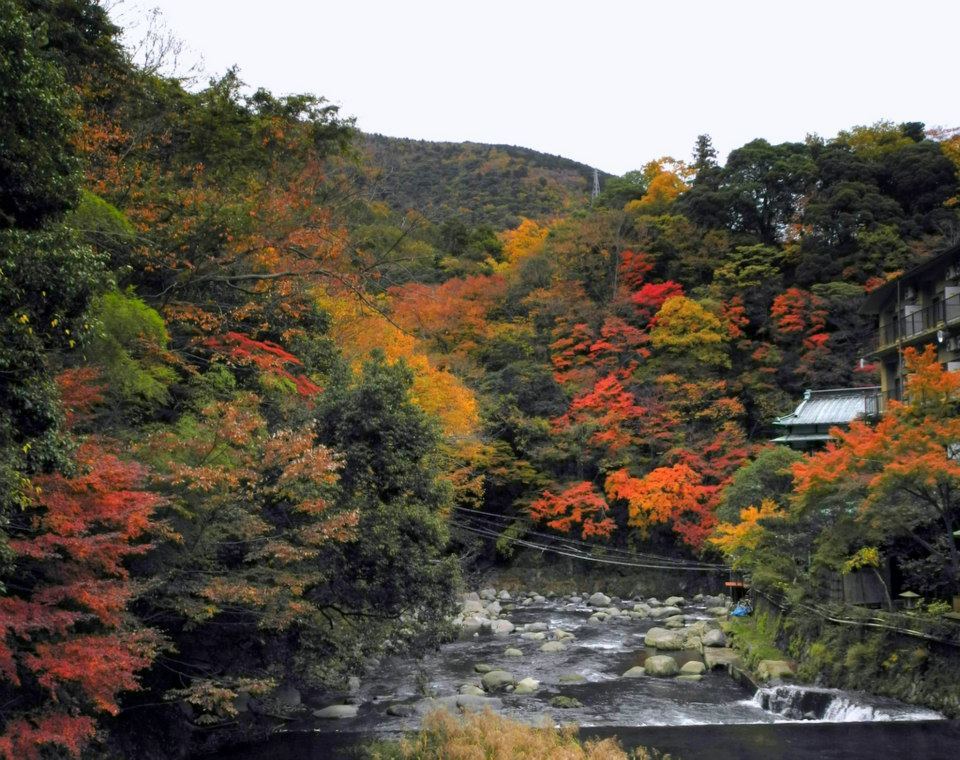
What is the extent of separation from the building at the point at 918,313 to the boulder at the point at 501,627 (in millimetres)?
14995

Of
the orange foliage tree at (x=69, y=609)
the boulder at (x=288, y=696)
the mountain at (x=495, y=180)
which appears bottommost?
the boulder at (x=288, y=696)

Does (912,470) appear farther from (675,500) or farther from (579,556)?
(579,556)

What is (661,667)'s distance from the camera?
19.7m

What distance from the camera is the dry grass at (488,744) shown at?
988 centimetres

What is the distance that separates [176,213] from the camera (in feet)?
47.9

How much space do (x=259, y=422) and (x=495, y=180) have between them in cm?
7161

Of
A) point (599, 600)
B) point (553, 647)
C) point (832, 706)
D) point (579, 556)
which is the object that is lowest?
point (599, 600)

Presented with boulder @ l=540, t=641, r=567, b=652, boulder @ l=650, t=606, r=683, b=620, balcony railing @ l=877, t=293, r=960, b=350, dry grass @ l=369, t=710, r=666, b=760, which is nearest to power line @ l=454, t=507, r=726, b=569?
boulder @ l=650, t=606, r=683, b=620

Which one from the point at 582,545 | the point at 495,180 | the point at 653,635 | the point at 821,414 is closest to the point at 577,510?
the point at 582,545

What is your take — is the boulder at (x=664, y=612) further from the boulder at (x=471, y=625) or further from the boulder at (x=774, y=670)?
the boulder at (x=774, y=670)

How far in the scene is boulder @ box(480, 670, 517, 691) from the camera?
60.1 feet

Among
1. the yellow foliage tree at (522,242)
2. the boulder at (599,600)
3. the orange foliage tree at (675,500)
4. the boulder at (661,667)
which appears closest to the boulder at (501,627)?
the boulder at (599,600)

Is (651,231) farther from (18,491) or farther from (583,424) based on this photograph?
(18,491)

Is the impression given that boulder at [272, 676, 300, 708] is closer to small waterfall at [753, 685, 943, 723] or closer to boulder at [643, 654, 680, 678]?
boulder at [643, 654, 680, 678]
